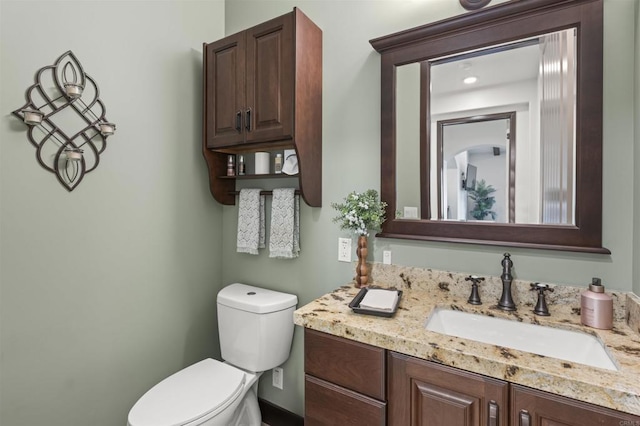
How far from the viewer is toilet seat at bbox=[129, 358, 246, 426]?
49.6 inches

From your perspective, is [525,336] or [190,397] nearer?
[525,336]

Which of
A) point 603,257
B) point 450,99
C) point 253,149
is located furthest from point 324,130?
point 603,257

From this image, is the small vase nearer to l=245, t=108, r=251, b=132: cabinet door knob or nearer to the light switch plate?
the light switch plate

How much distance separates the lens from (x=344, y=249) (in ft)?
5.47

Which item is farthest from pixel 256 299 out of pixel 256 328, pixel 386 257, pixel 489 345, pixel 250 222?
pixel 489 345

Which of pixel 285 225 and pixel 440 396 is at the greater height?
pixel 285 225

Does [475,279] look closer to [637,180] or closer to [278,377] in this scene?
[637,180]

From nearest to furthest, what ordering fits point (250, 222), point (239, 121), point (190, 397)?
point (190, 397)
point (239, 121)
point (250, 222)

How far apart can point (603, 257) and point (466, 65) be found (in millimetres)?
932

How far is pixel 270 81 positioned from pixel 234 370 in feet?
4.92

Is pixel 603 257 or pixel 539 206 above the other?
pixel 539 206

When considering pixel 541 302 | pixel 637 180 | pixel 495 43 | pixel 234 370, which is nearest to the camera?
pixel 637 180

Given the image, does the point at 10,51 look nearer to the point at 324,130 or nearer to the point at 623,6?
the point at 324,130

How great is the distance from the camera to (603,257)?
1.13 m
